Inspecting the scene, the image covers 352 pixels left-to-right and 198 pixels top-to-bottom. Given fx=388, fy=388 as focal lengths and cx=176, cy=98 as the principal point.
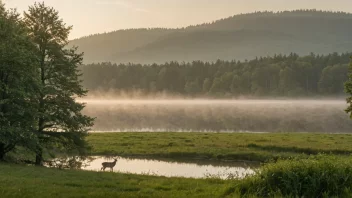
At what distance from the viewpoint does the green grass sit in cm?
1655

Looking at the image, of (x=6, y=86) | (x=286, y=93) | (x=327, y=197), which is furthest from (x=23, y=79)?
(x=286, y=93)

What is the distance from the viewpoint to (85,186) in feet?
61.5

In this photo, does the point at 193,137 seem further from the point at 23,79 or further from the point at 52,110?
the point at 23,79

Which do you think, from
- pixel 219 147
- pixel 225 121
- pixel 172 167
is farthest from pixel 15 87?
pixel 225 121

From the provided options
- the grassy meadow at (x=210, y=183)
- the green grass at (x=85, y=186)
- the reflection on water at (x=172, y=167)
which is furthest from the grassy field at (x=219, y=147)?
the grassy meadow at (x=210, y=183)

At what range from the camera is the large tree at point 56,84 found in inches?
1115

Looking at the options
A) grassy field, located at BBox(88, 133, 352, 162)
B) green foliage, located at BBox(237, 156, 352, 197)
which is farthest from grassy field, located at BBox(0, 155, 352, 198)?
grassy field, located at BBox(88, 133, 352, 162)

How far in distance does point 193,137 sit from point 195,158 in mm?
12386

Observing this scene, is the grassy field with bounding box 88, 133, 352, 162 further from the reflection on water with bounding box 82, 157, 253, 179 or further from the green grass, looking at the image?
the green grass

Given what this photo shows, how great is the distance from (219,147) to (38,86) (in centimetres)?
2380

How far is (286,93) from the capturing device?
196 meters

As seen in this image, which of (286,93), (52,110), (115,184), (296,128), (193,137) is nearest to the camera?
(115,184)

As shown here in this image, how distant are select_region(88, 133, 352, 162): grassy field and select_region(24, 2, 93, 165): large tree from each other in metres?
8.46

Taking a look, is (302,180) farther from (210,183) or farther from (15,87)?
(15,87)
